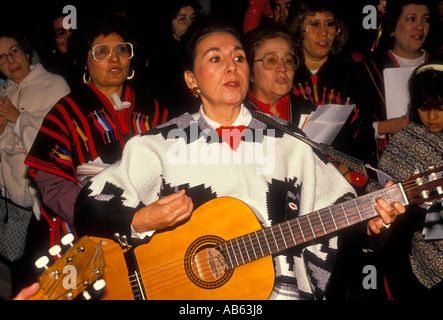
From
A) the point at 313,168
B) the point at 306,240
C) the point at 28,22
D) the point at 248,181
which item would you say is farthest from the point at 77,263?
the point at 28,22

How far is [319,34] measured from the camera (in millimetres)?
3295

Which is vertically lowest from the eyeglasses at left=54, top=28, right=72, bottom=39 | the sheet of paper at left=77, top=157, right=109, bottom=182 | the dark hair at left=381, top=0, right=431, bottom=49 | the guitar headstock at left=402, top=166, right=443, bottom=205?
the sheet of paper at left=77, top=157, right=109, bottom=182

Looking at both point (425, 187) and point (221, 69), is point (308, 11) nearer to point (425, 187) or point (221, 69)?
point (221, 69)

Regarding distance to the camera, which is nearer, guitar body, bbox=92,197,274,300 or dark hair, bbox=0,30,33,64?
guitar body, bbox=92,197,274,300

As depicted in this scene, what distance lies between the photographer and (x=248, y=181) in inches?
90.7

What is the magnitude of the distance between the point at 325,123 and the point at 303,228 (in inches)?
40.8

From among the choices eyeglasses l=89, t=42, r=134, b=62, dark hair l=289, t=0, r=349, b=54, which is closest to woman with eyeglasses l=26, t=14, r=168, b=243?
eyeglasses l=89, t=42, r=134, b=62

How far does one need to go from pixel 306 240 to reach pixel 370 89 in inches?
69.3

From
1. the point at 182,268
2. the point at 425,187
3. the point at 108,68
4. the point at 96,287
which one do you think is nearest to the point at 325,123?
the point at 425,187

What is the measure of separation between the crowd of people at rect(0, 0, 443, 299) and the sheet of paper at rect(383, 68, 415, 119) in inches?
2.0

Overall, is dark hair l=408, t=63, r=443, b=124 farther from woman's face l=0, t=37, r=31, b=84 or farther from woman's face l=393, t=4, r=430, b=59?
woman's face l=0, t=37, r=31, b=84

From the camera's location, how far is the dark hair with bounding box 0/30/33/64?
11.4ft

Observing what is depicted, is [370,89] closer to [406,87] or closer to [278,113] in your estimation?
[406,87]

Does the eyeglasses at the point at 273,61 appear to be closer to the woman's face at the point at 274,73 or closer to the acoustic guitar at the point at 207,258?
the woman's face at the point at 274,73
